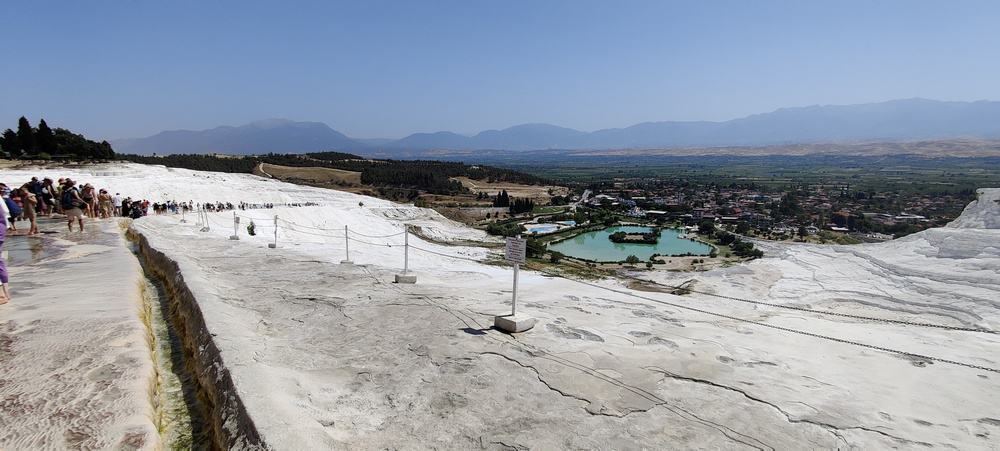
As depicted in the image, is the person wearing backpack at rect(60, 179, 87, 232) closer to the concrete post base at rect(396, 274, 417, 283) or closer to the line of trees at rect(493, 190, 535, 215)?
the concrete post base at rect(396, 274, 417, 283)

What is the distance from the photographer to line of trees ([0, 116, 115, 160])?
55.2m

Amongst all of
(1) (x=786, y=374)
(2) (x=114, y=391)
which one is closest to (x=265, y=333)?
(2) (x=114, y=391)

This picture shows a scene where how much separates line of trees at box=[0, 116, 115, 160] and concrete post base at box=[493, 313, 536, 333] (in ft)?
213

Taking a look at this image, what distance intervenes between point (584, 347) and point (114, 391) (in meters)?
4.69

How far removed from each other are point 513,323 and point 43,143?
72.9 m

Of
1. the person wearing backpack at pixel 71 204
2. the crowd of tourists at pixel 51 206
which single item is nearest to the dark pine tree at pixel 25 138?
the crowd of tourists at pixel 51 206

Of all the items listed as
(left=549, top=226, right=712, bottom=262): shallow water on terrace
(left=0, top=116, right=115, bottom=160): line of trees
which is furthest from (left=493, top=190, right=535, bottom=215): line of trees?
(left=0, top=116, right=115, bottom=160): line of trees

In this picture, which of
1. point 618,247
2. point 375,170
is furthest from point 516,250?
point 375,170

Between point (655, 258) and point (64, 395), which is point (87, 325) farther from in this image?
point (655, 258)

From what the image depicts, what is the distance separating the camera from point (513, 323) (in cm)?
658

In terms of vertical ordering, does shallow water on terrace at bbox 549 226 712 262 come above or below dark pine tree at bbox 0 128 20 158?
below

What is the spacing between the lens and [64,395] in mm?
4062

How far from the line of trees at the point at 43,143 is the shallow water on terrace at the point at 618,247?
53.8 m

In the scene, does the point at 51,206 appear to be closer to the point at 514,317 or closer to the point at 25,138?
the point at 514,317
